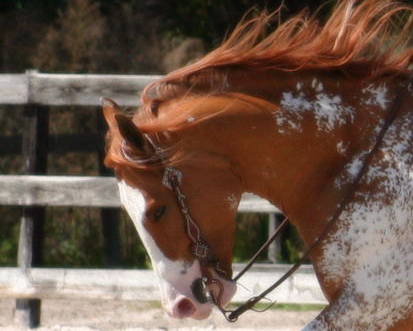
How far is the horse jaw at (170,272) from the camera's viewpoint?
139 inches

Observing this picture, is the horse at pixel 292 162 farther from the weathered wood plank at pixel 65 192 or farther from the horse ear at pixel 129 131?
the weathered wood plank at pixel 65 192

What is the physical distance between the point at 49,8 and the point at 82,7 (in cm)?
138

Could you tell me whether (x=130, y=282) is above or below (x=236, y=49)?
below

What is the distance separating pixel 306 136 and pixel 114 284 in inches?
125

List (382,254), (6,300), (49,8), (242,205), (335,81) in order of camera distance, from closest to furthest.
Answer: (382,254) → (335,81) → (242,205) → (6,300) → (49,8)

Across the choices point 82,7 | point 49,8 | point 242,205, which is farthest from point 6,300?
point 49,8

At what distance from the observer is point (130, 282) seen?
6516mm

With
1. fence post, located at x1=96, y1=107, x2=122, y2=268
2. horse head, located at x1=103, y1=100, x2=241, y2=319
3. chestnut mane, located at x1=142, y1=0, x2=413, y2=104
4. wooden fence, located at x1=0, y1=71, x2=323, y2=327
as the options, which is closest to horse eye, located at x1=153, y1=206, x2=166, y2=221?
horse head, located at x1=103, y1=100, x2=241, y2=319

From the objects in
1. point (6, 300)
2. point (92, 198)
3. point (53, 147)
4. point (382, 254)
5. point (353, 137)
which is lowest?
point (6, 300)

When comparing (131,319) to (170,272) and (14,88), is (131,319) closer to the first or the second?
(14,88)

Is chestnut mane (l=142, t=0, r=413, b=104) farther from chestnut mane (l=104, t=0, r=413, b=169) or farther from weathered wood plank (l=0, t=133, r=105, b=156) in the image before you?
weathered wood plank (l=0, t=133, r=105, b=156)

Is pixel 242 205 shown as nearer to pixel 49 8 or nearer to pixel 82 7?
pixel 82 7

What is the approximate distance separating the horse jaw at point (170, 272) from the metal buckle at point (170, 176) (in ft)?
0.31

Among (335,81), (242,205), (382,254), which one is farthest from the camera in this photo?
(242,205)
